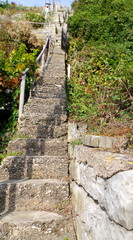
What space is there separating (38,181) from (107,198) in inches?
69.2

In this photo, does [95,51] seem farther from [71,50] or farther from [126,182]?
[126,182]

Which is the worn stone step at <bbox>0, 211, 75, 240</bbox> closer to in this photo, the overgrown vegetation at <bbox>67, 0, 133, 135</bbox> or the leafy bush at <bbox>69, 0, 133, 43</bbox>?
the overgrown vegetation at <bbox>67, 0, 133, 135</bbox>

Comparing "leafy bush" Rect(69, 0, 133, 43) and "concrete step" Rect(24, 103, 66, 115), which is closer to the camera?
"concrete step" Rect(24, 103, 66, 115)

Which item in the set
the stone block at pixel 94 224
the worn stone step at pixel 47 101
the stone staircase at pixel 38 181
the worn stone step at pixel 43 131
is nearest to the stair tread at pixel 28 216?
the stone staircase at pixel 38 181

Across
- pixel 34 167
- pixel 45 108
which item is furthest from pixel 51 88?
pixel 34 167

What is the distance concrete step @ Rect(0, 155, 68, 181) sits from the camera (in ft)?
11.0

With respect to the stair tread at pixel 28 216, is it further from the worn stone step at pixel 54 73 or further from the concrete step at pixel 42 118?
the worn stone step at pixel 54 73

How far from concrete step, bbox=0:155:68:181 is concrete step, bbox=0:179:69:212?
1.02 ft

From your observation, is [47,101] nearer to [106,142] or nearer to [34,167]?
[34,167]

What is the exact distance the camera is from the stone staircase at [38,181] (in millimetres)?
2521

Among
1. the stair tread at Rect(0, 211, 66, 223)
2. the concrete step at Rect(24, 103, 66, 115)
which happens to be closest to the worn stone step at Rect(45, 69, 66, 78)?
the concrete step at Rect(24, 103, 66, 115)

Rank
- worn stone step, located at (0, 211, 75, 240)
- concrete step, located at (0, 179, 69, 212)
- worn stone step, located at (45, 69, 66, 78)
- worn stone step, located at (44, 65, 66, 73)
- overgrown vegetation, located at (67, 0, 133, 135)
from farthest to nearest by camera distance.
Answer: worn stone step, located at (44, 65, 66, 73) → worn stone step, located at (45, 69, 66, 78) → overgrown vegetation, located at (67, 0, 133, 135) → concrete step, located at (0, 179, 69, 212) → worn stone step, located at (0, 211, 75, 240)

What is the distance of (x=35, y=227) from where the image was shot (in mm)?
2510

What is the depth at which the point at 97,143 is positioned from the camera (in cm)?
244
